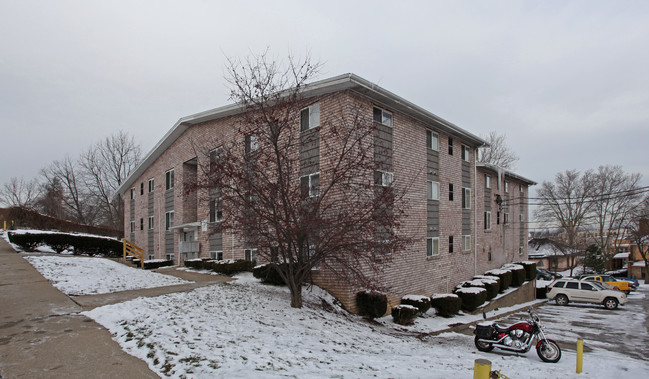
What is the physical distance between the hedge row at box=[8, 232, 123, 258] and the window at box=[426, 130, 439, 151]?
2040cm

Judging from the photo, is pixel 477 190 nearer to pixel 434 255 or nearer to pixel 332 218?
pixel 434 255

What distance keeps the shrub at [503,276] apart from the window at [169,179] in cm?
2032

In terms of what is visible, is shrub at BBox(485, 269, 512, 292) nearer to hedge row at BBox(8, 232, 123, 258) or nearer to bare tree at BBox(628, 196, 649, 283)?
hedge row at BBox(8, 232, 123, 258)

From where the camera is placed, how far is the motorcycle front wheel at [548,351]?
9537 millimetres

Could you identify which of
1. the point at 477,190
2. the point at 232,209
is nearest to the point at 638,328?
the point at 477,190

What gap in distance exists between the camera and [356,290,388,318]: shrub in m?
13.0

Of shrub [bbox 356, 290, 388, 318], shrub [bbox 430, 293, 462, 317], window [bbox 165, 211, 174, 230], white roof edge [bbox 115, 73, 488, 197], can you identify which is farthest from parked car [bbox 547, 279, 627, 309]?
window [bbox 165, 211, 174, 230]

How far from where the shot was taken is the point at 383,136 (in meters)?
15.8

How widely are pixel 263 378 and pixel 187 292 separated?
291 inches

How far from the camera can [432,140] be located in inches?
770

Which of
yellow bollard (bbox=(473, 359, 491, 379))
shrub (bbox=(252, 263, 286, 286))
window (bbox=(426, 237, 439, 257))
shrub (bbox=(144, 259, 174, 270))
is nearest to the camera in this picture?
yellow bollard (bbox=(473, 359, 491, 379))

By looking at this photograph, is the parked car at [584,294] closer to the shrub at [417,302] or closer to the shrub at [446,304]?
the shrub at [446,304]

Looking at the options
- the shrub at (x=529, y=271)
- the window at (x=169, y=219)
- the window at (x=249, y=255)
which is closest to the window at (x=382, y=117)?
the window at (x=249, y=255)

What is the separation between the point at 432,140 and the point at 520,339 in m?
11.4
